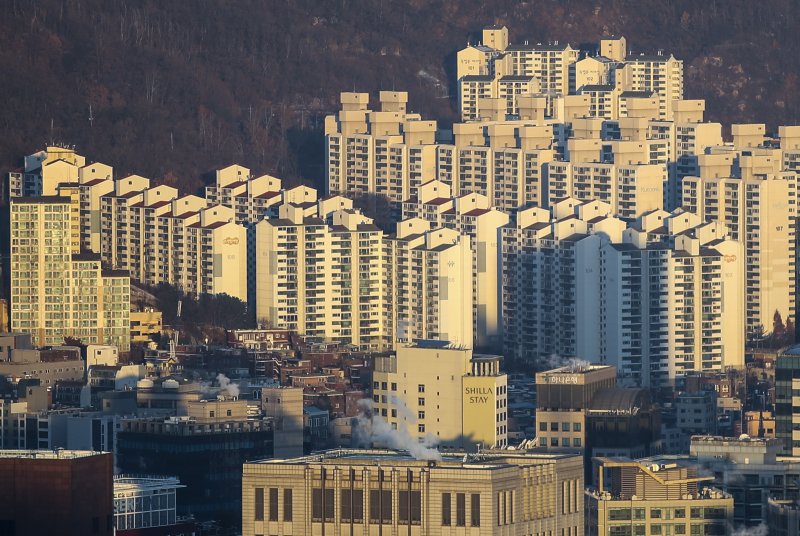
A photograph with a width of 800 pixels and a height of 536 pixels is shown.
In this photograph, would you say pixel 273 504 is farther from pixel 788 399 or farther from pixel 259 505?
pixel 788 399

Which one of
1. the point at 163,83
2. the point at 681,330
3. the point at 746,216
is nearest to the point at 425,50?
the point at 163,83

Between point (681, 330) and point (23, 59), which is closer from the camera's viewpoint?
point (681, 330)

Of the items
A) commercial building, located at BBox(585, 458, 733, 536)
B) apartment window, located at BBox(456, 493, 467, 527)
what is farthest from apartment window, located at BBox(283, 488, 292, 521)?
commercial building, located at BBox(585, 458, 733, 536)

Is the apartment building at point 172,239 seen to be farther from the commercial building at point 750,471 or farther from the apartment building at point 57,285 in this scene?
the commercial building at point 750,471

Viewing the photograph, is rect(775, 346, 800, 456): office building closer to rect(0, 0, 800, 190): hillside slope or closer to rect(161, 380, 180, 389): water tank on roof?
rect(161, 380, 180, 389): water tank on roof

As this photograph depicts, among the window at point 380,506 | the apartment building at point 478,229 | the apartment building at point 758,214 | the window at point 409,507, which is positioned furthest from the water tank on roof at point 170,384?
the window at point 409,507

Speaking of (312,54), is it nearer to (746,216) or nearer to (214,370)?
(746,216)

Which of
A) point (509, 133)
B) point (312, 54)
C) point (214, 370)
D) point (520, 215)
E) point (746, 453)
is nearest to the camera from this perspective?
point (746, 453)
